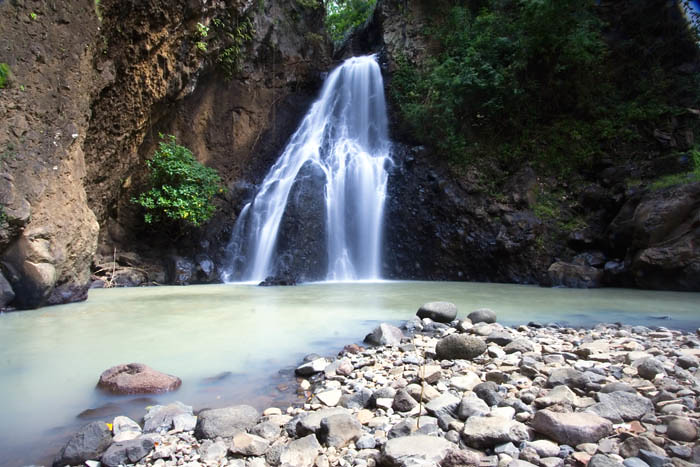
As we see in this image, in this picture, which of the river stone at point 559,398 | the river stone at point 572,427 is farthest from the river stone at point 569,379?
the river stone at point 572,427

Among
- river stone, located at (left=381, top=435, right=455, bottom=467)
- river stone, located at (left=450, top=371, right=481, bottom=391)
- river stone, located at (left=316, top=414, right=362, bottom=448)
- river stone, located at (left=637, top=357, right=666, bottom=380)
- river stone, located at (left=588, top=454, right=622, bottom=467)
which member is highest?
river stone, located at (left=637, top=357, right=666, bottom=380)

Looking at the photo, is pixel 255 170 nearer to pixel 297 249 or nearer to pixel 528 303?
pixel 297 249

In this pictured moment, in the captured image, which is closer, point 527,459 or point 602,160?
point 527,459

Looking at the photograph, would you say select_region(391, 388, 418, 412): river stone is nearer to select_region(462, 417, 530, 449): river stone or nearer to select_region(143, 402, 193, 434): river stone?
select_region(462, 417, 530, 449): river stone

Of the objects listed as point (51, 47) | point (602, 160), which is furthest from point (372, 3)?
point (51, 47)

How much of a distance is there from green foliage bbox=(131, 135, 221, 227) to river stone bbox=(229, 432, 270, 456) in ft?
31.0

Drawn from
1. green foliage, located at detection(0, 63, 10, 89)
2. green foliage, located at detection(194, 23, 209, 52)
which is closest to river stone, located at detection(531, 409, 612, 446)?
green foliage, located at detection(0, 63, 10, 89)

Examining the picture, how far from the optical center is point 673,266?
8172 mm

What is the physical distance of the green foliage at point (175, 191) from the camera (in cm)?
1066

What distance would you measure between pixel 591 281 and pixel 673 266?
1.48 metres

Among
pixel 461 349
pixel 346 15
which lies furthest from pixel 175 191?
pixel 346 15

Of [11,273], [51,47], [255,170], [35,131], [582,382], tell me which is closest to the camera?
[582,382]

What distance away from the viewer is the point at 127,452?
1.96 metres

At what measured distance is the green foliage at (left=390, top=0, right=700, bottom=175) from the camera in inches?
431
